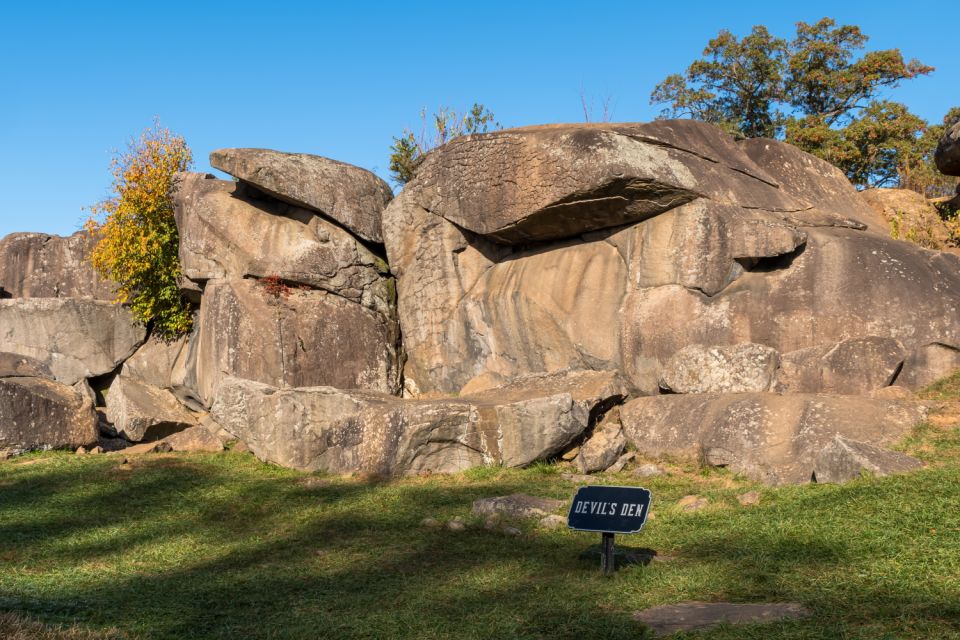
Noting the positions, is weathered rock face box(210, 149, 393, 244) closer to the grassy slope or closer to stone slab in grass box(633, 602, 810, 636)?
the grassy slope

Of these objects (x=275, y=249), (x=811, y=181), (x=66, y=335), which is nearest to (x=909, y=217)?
(x=811, y=181)

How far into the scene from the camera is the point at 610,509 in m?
7.33

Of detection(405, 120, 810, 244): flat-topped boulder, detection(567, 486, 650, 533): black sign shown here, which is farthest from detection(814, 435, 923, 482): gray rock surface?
detection(405, 120, 810, 244): flat-topped boulder

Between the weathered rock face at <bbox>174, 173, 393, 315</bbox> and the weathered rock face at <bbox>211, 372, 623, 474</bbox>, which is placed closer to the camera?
the weathered rock face at <bbox>211, 372, 623, 474</bbox>

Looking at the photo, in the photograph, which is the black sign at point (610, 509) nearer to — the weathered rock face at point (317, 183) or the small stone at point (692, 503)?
the small stone at point (692, 503)

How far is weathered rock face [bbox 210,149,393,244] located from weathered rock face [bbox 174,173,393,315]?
0.35 m

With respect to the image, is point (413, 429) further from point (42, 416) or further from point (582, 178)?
point (42, 416)

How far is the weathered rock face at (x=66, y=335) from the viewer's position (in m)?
19.8

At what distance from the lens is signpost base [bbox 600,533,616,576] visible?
745 centimetres

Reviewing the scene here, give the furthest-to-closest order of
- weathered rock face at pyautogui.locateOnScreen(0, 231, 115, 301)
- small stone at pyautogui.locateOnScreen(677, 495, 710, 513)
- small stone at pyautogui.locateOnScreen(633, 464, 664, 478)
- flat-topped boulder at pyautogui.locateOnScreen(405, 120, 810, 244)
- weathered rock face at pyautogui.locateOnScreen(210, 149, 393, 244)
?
weathered rock face at pyautogui.locateOnScreen(0, 231, 115, 301)
weathered rock face at pyautogui.locateOnScreen(210, 149, 393, 244)
flat-topped boulder at pyautogui.locateOnScreen(405, 120, 810, 244)
small stone at pyautogui.locateOnScreen(633, 464, 664, 478)
small stone at pyautogui.locateOnScreen(677, 495, 710, 513)

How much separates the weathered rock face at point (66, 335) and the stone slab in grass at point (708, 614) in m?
16.4

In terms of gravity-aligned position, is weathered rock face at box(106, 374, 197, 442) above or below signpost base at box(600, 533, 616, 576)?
above

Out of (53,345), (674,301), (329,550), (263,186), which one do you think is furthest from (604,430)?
(53,345)

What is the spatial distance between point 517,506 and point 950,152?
11.2 m
